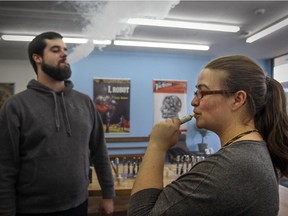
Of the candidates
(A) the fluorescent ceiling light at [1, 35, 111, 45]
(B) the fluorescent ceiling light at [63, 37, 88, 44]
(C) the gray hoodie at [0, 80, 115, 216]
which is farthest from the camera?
(B) the fluorescent ceiling light at [63, 37, 88, 44]

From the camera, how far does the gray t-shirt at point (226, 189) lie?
595 millimetres

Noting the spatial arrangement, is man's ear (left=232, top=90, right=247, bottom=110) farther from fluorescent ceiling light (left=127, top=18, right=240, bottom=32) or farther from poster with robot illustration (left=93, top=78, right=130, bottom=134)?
poster with robot illustration (left=93, top=78, right=130, bottom=134)

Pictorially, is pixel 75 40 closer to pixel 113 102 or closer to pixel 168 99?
pixel 113 102

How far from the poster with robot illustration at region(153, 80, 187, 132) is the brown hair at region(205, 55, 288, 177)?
5.14 metres

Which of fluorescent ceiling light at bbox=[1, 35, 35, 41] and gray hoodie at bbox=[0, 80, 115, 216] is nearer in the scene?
gray hoodie at bbox=[0, 80, 115, 216]

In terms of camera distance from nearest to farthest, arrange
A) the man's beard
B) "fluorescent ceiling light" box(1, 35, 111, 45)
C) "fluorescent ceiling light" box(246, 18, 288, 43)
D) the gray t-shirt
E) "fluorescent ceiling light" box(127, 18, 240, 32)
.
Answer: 1. the gray t-shirt
2. the man's beard
3. "fluorescent ceiling light" box(127, 18, 240, 32)
4. "fluorescent ceiling light" box(246, 18, 288, 43)
5. "fluorescent ceiling light" box(1, 35, 111, 45)

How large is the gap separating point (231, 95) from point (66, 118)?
3.20 ft

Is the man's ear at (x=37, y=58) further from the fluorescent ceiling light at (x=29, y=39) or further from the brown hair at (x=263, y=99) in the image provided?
the fluorescent ceiling light at (x=29, y=39)

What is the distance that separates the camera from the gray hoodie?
4.23ft

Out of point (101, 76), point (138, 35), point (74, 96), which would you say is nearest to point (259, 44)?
point (138, 35)

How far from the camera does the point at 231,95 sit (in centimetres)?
74

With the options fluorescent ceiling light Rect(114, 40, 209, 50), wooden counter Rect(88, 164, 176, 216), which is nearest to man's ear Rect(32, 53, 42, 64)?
wooden counter Rect(88, 164, 176, 216)

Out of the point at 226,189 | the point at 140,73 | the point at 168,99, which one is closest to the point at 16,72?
the point at 140,73

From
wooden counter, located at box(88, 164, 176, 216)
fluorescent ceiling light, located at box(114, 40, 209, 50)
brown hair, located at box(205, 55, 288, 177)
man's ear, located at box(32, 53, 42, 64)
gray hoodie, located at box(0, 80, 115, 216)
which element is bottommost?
wooden counter, located at box(88, 164, 176, 216)
